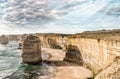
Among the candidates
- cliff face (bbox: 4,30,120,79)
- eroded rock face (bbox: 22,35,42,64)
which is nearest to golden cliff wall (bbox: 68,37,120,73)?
cliff face (bbox: 4,30,120,79)

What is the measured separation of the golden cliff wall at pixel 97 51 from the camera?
29431mm

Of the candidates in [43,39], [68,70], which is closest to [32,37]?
[68,70]

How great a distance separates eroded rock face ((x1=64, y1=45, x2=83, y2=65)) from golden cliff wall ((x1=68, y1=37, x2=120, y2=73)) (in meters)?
1.30

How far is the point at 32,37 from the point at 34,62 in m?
6.08

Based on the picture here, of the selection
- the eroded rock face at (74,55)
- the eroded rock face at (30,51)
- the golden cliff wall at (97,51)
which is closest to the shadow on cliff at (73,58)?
the eroded rock face at (74,55)

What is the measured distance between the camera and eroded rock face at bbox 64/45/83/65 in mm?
51206

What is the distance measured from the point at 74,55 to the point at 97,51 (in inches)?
679

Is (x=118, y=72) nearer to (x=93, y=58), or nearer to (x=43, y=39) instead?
(x=93, y=58)

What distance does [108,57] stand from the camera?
31.2m

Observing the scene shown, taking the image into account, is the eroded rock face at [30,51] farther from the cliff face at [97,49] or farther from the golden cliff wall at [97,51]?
the golden cliff wall at [97,51]

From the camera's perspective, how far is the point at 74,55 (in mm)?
54844

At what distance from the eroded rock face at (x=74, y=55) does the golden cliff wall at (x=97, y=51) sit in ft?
4.27

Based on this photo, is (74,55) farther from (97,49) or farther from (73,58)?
(97,49)

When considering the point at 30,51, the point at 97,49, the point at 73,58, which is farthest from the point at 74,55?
the point at 97,49
